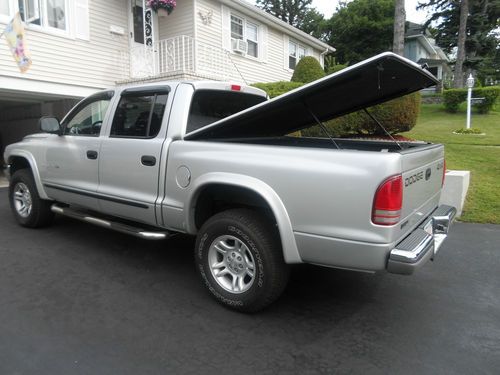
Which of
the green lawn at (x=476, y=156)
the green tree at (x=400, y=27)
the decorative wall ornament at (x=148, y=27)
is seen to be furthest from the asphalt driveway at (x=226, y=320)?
the green tree at (x=400, y=27)

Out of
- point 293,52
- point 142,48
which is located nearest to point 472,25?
point 293,52

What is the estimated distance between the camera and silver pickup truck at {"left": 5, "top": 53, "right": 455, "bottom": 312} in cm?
273

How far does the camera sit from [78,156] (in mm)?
4566

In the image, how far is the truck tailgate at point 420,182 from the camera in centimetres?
284

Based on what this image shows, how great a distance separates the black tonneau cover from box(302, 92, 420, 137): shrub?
5.41 m

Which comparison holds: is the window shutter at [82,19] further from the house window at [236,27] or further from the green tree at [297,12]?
the green tree at [297,12]

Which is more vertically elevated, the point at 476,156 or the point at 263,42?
the point at 263,42

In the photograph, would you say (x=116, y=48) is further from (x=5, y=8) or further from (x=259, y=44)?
(x=259, y=44)

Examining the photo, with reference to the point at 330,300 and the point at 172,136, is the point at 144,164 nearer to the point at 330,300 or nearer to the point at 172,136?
the point at 172,136

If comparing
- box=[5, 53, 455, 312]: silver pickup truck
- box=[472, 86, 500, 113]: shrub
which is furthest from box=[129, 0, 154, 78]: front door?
box=[472, 86, 500, 113]: shrub

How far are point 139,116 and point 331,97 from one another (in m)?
1.88

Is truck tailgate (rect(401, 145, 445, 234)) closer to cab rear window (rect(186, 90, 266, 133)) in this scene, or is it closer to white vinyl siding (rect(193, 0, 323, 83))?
cab rear window (rect(186, 90, 266, 133))

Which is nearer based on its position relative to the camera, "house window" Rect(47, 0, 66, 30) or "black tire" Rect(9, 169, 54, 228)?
"black tire" Rect(9, 169, 54, 228)

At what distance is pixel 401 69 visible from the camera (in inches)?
136
